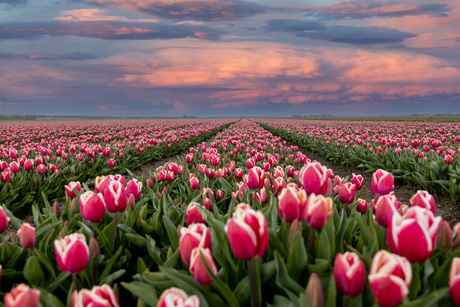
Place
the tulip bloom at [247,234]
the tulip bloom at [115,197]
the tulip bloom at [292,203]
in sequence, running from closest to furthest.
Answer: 1. the tulip bloom at [247,234]
2. the tulip bloom at [292,203]
3. the tulip bloom at [115,197]

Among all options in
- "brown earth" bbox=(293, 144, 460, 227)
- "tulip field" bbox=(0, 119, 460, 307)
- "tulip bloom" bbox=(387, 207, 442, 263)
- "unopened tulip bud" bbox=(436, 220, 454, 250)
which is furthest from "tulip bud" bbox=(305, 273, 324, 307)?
"brown earth" bbox=(293, 144, 460, 227)

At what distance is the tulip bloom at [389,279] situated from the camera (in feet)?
3.74

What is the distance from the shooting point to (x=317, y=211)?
166 cm

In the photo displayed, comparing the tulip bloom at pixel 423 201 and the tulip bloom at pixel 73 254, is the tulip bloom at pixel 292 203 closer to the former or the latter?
the tulip bloom at pixel 423 201

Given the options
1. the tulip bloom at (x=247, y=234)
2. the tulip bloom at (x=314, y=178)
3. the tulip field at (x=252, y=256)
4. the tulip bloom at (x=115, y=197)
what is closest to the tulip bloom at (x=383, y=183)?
the tulip field at (x=252, y=256)

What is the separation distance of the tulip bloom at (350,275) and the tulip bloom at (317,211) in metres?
0.36

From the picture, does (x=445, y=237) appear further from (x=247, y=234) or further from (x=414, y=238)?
(x=247, y=234)

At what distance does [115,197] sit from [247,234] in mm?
1241

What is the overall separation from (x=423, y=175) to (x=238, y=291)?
6921 millimetres

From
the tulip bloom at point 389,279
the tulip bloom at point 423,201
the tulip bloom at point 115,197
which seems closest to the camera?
the tulip bloom at point 389,279

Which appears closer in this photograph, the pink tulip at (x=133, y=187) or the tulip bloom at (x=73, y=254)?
the tulip bloom at (x=73, y=254)

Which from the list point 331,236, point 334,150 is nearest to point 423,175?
point 334,150

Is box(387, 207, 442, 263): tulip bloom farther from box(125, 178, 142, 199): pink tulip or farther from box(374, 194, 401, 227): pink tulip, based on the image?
box(125, 178, 142, 199): pink tulip

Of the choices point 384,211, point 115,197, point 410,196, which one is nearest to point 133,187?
point 115,197
